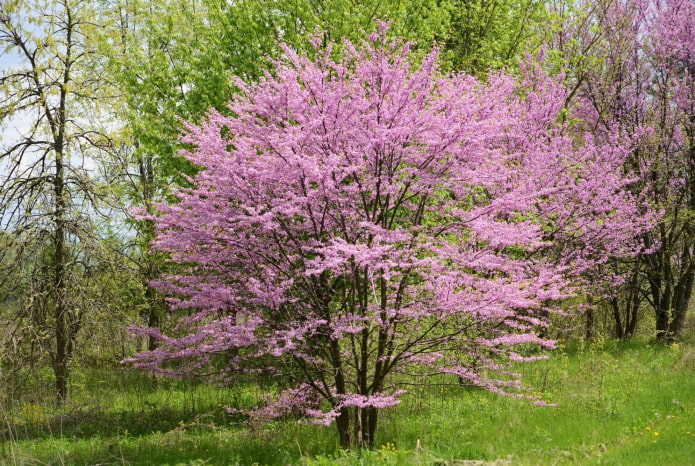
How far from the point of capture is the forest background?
33.1 ft

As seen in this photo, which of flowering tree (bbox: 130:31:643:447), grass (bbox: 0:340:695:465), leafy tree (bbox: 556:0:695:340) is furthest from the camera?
leafy tree (bbox: 556:0:695:340)

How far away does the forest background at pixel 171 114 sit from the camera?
10078 mm

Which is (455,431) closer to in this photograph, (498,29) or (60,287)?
(60,287)

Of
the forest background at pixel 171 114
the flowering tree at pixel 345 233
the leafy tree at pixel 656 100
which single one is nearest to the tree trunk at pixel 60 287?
the forest background at pixel 171 114

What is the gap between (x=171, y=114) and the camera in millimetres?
11836

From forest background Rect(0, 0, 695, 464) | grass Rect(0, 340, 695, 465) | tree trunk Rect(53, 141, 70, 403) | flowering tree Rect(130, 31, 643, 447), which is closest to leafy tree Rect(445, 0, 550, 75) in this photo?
forest background Rect(0, 0, 695, 464)

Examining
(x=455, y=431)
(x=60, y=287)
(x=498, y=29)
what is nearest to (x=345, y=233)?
(x=455, y=431)

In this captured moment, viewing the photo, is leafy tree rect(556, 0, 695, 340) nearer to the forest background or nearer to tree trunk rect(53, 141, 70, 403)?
the forest background

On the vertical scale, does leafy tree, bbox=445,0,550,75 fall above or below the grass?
above

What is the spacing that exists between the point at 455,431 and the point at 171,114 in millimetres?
7991

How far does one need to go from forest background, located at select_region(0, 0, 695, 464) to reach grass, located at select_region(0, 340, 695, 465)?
969mm

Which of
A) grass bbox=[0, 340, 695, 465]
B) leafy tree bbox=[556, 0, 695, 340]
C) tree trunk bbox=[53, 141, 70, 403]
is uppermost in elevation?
leafy tree bbox=[556, 0, 695, 340]

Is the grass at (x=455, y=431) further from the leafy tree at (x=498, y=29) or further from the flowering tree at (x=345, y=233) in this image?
the leafy tree at (x=498, y=29)

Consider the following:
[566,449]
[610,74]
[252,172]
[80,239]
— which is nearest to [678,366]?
[566,449]
